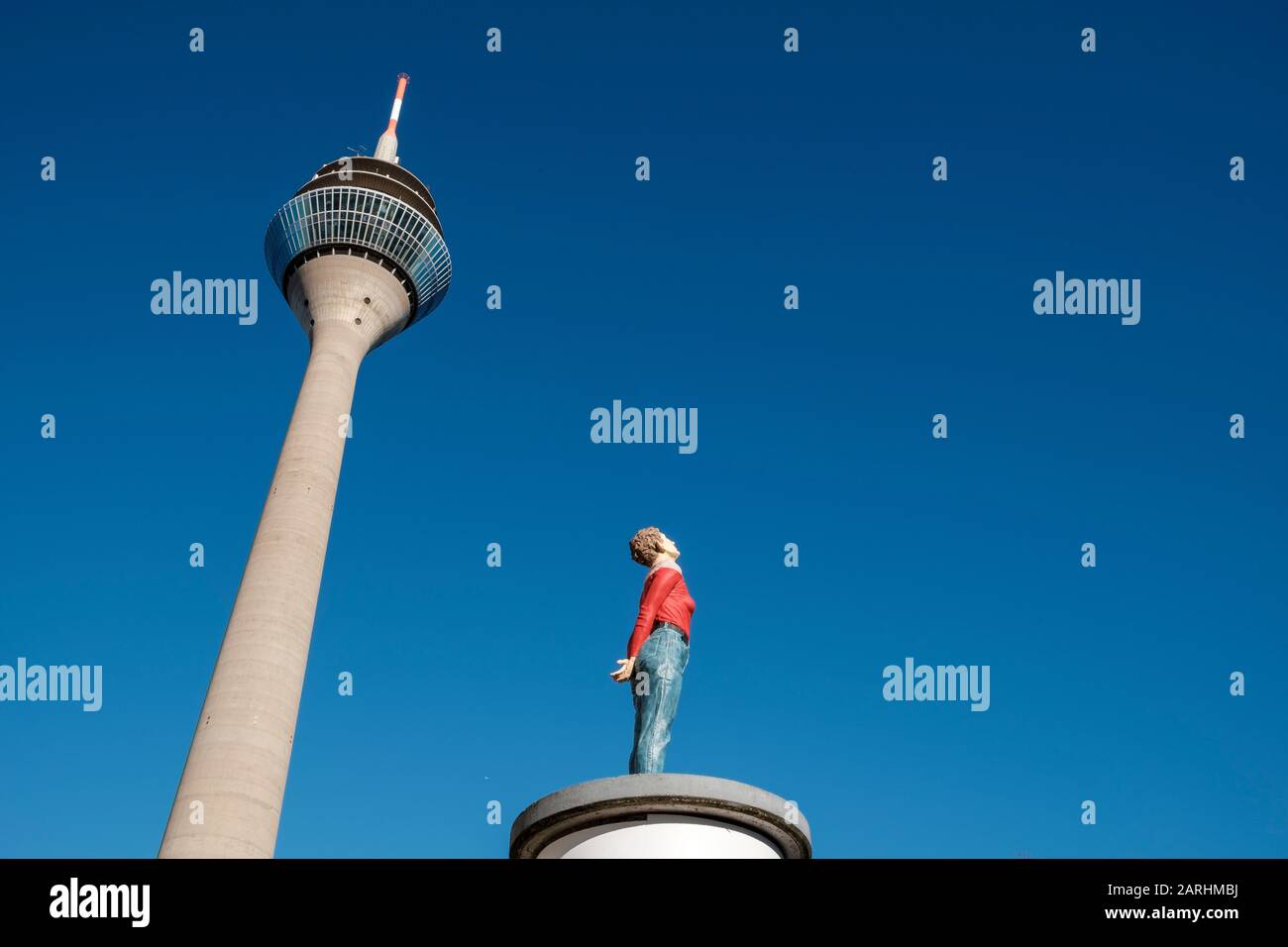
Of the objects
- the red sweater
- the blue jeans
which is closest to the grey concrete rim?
the blue jeans

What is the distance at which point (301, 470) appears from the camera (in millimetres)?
39406

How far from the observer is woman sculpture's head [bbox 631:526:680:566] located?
14047mm

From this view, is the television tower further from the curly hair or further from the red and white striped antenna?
the curly hair

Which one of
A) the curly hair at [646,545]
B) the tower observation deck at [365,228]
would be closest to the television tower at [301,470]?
the tower observation deck at [365,228]

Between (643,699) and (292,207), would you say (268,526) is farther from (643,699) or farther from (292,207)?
(643,699)

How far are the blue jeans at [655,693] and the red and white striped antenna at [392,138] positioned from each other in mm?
45025

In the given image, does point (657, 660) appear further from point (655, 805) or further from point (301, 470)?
point (301, 470)

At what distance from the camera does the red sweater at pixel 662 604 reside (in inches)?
518

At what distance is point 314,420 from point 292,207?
13.5 metres

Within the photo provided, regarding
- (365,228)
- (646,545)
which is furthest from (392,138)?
(646,545)

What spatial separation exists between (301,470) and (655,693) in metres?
29.4

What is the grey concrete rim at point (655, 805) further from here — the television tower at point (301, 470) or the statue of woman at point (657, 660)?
the television tower at point (301, 470)
